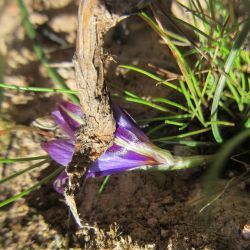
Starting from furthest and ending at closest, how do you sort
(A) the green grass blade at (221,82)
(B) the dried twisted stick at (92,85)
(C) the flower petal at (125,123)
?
(C) the flower petal at (125,123) < (A) the green grass blade at (221,82) < (B) the dried twisted stick at (92,85)

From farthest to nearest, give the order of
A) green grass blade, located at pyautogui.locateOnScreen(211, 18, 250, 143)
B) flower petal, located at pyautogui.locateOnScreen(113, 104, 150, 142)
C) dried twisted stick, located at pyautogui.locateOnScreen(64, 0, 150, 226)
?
1. flower petal, located at pyautogui.locateOnScreen(113, 104, 150, 142)
2. green grass blade, located at pyautogui.locateOnScreen(211, 18, 250, 143)
3. dried twisted stick, located at pyautogui.locateOnScreen(64, 0, 150, 226)

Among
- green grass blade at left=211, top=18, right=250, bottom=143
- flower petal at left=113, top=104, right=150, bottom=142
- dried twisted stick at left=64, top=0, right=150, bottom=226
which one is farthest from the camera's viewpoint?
flower petal at left=113, top=104, right=150, bottom=142

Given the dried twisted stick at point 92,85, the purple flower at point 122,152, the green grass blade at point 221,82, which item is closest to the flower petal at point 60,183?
the purple flower at point 122,152

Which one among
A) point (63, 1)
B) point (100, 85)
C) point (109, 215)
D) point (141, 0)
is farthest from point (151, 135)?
point (63, 1)

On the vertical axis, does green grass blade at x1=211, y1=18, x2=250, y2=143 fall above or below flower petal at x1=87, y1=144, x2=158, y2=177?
above

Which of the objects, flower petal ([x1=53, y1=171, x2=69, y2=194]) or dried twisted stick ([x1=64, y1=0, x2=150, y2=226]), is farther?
flower petal ([x1=53, y1=171, x2=69, y2=194])

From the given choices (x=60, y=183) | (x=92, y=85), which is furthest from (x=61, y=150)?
(x=92, y=85)

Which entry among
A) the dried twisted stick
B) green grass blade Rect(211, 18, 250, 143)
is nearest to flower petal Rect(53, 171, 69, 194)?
the dried twisted stick

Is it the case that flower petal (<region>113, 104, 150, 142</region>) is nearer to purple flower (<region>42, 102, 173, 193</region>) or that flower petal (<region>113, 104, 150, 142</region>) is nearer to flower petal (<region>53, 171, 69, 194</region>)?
purple flower (<region>42, 102, 173, 193</region>)

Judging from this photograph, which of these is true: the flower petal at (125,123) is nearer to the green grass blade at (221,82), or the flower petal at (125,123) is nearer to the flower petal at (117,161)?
the flower petal at (117,161)
